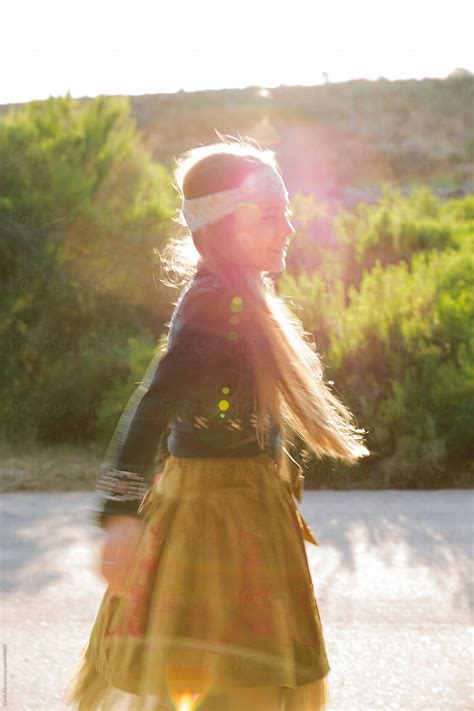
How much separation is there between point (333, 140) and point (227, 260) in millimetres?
47359

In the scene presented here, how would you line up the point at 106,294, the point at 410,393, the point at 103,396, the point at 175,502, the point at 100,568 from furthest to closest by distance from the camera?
the point at 106,294 < the point at 103,396 < the point at 410,393 < the point at 175,502 < the point at 100,568

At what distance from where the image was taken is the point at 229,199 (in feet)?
6.93

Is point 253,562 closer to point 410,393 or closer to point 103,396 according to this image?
point 410,393

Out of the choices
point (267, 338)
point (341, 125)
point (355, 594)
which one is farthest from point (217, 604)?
point (341, 125)

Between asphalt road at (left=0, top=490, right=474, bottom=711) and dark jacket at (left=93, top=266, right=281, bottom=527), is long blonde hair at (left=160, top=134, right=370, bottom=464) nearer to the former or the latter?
dark jacket at (left=93, top=266, right=281, bottom=527)

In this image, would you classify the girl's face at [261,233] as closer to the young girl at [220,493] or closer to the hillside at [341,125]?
the young girl at [220,493]

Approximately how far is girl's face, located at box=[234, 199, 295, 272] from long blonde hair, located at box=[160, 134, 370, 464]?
2cm

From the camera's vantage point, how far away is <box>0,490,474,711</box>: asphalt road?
3385 mm

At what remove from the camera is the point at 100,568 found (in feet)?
6.63

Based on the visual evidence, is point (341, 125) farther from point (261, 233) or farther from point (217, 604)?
point (217, 604)

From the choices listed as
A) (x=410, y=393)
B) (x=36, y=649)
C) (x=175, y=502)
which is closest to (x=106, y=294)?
(x=410, y=393)

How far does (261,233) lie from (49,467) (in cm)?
529

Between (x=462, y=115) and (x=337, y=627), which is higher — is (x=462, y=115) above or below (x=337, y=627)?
above

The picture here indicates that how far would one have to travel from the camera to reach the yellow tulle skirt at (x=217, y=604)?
2076 millimetres
